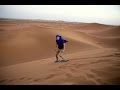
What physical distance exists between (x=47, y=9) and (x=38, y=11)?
20 centimetres

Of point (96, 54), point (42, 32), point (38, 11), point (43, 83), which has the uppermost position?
point (38, 11)

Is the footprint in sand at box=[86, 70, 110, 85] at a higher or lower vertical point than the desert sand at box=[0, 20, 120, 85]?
lower

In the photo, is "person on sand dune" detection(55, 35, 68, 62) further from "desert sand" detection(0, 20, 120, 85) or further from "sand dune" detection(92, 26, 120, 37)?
"sand dune" detection(92, 26, 120, 37)

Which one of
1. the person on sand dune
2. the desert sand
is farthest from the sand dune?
the person on sand dune

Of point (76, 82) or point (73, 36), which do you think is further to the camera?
point (73, 36)

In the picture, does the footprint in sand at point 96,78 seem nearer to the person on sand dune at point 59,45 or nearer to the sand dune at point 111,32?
the person on sand dune at point 59,45

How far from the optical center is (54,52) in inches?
272

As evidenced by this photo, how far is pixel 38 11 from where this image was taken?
6824mm

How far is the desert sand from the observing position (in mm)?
6605

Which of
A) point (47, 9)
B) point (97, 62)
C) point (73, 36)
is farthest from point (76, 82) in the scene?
point (47, 9)

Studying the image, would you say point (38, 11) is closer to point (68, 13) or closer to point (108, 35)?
point (68, 13)

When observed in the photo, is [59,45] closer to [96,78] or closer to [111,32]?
[96,78]

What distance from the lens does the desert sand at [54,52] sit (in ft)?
21.7

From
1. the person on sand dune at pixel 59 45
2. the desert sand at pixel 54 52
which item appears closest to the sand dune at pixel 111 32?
the desert sand at pixel 54 52
